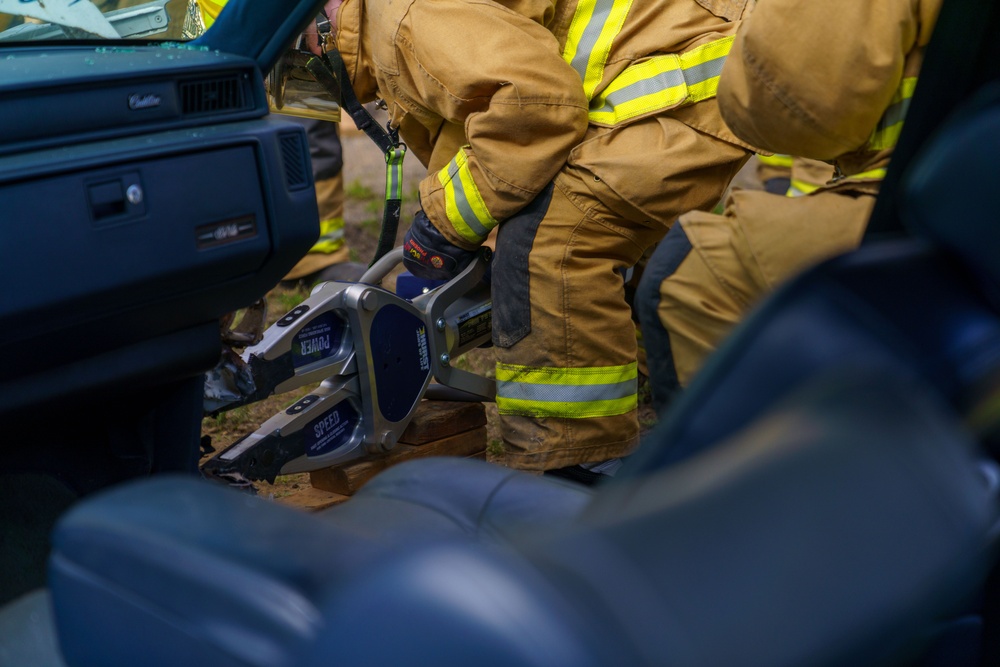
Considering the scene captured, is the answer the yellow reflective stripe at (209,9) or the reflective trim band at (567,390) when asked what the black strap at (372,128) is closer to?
the reflective trim band at (567,390)

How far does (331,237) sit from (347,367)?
2.08 meters

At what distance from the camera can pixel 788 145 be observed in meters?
1.89

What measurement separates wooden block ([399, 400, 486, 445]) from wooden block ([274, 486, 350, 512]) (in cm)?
22

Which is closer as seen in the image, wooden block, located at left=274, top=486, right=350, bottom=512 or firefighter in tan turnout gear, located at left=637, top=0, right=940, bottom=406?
firefighter in tan turnout gear, located at left=637, top=0, right=940, bottom=406

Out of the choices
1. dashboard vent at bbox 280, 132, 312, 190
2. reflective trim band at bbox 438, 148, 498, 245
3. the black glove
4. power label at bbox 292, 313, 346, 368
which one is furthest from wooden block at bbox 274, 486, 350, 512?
dashboard vent at bbox 280, 132, 312, 190

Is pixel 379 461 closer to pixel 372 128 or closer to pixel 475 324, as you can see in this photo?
pixel 475 324

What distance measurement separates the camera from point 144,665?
33.5 inches

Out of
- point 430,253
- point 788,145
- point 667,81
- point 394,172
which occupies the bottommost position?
point 430,253

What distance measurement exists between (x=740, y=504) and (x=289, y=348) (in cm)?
185

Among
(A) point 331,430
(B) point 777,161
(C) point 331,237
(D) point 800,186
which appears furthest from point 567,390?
(B) point 777,161

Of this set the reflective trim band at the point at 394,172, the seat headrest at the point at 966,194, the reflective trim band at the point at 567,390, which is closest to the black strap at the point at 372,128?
the reflective trim band at the point at 394,172

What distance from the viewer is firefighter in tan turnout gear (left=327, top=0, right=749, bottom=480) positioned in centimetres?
240

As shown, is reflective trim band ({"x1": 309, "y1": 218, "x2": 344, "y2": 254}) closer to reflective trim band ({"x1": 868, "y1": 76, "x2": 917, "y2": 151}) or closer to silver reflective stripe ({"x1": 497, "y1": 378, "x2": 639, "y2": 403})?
silver reflective stripe ({"x1": 497, "y1": 378, "x2": 639, "y2": 403})

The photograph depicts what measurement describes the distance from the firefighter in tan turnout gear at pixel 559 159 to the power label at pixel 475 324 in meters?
0.16
